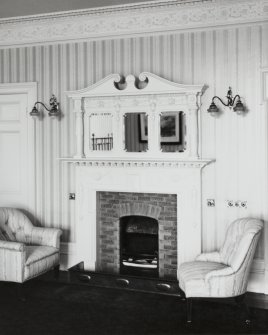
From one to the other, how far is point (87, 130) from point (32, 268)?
185cm

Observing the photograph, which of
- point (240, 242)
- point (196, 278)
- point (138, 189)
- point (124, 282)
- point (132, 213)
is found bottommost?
point (124, 282)

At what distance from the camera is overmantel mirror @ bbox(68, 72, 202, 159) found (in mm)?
5254

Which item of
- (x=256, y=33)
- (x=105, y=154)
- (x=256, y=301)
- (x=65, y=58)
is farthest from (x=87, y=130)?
(x=256, y=301)

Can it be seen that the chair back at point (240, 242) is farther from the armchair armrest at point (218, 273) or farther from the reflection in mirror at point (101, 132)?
the reflection in mirror at point (101, 132)

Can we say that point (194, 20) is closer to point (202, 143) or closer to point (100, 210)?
point (202, 143)

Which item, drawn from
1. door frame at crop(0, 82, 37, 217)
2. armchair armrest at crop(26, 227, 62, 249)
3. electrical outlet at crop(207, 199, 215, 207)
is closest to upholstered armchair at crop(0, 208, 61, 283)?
armchair armrest at crop(26, 227, 62, 249)

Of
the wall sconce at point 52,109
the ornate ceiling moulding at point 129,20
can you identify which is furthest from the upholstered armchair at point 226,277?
the wall sconce at point 52,109

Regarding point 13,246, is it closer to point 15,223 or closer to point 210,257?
point 15,223

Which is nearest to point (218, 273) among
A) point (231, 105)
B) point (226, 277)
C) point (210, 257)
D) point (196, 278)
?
A: point (226, 277)

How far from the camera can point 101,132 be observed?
563 cm

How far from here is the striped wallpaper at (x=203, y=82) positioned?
5070 mm

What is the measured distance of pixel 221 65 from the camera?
5.16 meters

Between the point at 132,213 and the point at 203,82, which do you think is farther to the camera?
the point at 132,213

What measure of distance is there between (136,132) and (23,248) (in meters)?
1.92
